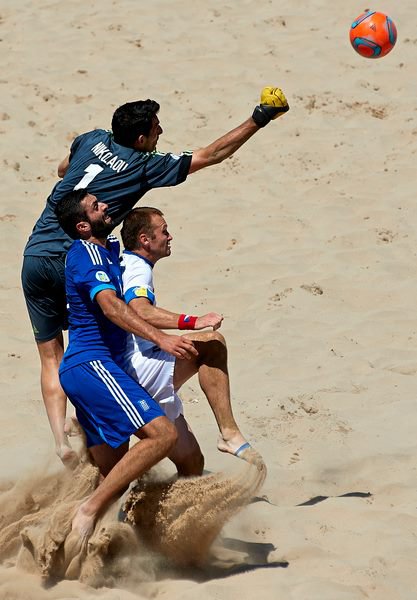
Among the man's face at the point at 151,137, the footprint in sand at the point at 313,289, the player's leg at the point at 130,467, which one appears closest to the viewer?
the player's leg at the point at 130,467

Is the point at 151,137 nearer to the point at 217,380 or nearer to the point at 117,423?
the point at 217,380

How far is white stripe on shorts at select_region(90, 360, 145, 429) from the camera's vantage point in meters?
4.80

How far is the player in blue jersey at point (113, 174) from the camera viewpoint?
18.9ft

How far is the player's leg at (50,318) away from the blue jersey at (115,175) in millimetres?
87

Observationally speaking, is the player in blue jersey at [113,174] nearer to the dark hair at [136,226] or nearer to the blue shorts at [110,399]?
the dark hair at [136,226]

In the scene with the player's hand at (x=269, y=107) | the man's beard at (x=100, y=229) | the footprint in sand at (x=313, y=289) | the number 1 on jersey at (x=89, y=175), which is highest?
the player's hand at (x=269, y=107)

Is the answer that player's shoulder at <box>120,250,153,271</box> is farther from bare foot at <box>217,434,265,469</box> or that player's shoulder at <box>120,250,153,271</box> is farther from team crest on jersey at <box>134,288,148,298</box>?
bare foot at <box>217,434,265,469</box>

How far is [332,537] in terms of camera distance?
530cm

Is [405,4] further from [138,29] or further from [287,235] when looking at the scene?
[287,235]

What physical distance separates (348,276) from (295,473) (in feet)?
9.18

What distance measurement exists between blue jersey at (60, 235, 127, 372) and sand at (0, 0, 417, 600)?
1.00 metres

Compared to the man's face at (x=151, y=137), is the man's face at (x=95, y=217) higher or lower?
lower

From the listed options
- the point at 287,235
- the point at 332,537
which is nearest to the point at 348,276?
the point at 287,235

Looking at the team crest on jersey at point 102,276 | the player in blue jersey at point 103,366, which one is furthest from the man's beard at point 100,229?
the team crest on jersey at point 102,276
